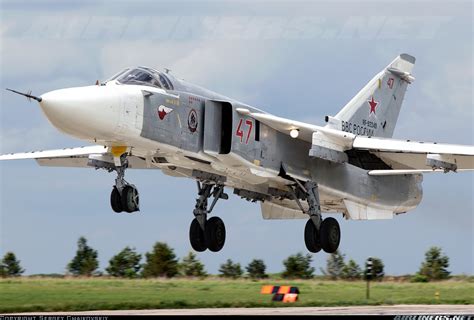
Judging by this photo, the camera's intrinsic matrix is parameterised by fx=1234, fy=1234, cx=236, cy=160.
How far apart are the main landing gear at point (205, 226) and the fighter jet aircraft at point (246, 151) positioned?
0.02 m

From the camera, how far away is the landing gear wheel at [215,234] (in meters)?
30.8

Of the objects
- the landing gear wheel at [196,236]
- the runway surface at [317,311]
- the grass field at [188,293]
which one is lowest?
the runway surface at [317,311]

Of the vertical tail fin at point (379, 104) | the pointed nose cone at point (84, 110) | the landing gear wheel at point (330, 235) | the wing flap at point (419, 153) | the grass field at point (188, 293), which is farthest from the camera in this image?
the vertical tail fin at point (379, 104)

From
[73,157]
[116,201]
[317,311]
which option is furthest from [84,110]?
[317,311]

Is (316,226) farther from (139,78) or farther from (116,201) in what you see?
(139,78)

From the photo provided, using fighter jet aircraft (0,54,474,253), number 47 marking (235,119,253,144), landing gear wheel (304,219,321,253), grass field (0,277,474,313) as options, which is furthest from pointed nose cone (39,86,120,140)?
landing gear wheel (304,219,321,253)

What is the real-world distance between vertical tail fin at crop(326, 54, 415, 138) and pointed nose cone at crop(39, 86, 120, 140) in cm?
819

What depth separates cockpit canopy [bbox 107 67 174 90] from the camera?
27.1m

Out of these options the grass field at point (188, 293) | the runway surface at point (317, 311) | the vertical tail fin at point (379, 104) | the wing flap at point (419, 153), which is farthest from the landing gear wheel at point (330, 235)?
the vertical tail fin at point (379, 104)

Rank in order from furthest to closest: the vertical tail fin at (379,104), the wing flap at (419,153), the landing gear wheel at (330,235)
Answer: the vertical tail fin at (379,104)
the landing gear wheel at (330,235)
the wing flap at (419,153)

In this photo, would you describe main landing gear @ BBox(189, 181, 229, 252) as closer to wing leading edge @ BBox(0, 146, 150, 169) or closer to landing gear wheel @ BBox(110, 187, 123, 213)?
wing leading edge @ BBox(0, 146, 150, 169)

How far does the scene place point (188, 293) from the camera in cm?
3306

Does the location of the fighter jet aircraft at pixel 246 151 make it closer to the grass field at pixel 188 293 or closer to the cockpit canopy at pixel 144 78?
the cockpit canopy at pixel 144 78

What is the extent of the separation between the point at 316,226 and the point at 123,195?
235 inches
